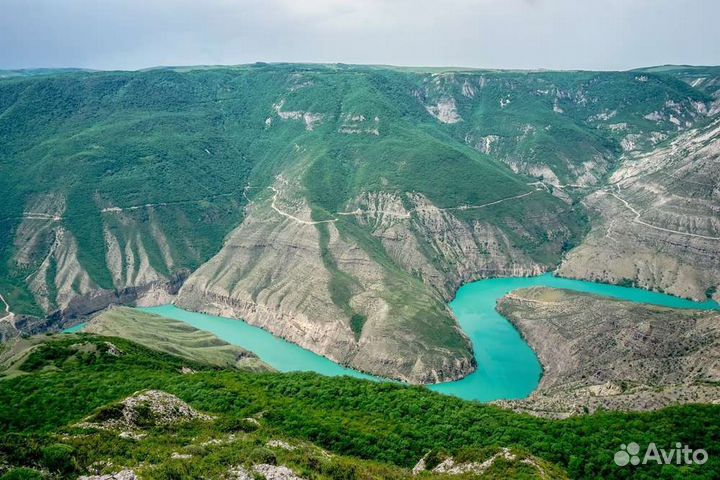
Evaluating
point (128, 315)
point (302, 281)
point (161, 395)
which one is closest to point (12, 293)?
point (128, 315)

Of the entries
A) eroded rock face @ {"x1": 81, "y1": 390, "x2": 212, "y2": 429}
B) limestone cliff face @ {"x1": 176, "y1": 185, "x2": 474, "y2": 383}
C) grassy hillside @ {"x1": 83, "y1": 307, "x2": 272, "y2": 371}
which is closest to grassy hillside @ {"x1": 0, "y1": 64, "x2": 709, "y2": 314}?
limestone cliff face @ {"x1": 176, "y1": 185, "x2": 474, "y2": 383}

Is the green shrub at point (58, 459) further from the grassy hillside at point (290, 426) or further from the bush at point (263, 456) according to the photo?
the bush at point (263, 456)

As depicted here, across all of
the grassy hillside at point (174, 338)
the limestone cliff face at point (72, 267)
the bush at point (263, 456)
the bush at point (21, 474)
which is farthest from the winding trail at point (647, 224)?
the bush at point (21, 474)

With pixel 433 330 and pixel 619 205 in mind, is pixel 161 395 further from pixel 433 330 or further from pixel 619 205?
pixel 619 205

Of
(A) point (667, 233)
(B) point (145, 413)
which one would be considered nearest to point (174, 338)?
(B) point (145, 413)

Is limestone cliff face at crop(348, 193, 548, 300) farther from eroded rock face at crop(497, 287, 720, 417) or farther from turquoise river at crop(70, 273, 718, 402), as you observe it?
eroded rock face at crop(497, 287, 720, 417)
